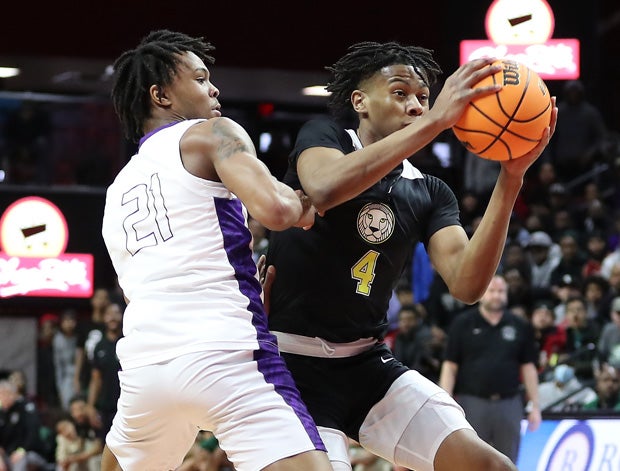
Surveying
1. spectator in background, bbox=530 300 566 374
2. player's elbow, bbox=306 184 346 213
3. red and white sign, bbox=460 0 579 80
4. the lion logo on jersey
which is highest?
red and white sign, bbox=460 0 579 80

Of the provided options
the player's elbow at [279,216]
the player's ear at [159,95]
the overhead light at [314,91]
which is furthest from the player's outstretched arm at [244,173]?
the overhead light at [314,91]

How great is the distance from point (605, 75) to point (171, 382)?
22227 millimetres

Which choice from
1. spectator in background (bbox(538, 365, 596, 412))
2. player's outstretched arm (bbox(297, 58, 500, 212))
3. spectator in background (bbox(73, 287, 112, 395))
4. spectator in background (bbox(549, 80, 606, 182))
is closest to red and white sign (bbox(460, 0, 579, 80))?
spectator in background (bbox(549, 80, 606, 182))

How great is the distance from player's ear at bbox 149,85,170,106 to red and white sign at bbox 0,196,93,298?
13.7 metres

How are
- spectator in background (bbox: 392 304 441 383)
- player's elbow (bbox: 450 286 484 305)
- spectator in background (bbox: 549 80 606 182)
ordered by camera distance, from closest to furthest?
player's elbow (bbox: 450 286 484 305), spectator in background (bbox: 392 304 441 383), spectator in background (bbox: 549 80 606 182)

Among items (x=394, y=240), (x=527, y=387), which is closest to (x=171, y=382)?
(x=394, y=240)

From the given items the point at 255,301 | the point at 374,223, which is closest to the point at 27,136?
the point at 374,223

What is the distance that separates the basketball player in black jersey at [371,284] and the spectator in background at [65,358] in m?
10.5

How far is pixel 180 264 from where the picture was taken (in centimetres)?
394

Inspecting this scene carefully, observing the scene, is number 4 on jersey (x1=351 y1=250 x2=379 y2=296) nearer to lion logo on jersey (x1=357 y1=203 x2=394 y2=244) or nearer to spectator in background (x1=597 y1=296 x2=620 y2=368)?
lion logo on jersey (x1=357 y1=203 x2=394 y2=244)

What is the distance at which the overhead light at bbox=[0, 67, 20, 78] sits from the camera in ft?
61.0

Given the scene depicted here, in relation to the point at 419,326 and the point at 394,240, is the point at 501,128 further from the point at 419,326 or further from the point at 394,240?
the point at 419,326

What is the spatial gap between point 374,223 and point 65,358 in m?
10.8

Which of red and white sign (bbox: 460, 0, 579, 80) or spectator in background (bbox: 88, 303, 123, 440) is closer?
spectator in background (bbox: 88, 303, 123, 440)
